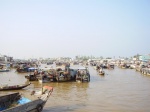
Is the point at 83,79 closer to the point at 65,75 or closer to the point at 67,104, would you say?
the point at 65,75

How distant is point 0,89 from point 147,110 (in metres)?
12.7

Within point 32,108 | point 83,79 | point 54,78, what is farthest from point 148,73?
point 32,108

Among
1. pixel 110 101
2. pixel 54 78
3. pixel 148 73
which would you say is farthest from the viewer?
pixel 148 73

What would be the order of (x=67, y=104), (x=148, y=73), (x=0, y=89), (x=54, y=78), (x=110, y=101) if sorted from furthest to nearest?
(x=148, y=73) < (x=54, y=78) < (x=0, y=89) < (x=110, y=101) < (x=67, y=104)

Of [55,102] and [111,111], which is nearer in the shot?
[111,111]

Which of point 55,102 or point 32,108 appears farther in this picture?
point 55,102

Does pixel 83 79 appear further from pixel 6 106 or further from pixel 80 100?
pixel 6 106

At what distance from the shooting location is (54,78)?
84.9 feet

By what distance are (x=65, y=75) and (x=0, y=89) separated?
9158 mm

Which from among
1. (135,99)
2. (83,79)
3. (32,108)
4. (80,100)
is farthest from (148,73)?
(32,108)

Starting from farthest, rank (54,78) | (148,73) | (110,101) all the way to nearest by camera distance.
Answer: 1. (148,73)
2. (54,78)
3. (110,101)

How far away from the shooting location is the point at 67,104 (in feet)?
47.4

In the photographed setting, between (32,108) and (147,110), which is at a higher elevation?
(32,108)

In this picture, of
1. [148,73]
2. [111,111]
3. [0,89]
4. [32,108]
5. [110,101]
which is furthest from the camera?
[148,73]
